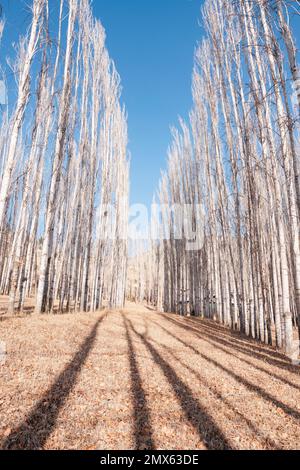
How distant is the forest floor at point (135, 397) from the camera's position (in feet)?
6.70

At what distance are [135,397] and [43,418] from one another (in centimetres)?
97

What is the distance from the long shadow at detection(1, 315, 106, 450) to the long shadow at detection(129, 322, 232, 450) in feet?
3.96

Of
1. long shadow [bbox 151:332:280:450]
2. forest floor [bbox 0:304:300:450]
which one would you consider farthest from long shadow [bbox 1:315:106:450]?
long shadow [bbox 151:332:280:450]

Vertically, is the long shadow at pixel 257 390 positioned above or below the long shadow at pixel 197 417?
below

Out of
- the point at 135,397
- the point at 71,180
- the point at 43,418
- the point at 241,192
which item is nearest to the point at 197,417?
the point at 135,397

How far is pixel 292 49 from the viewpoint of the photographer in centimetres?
394

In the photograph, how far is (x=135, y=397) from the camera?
2.76 meters

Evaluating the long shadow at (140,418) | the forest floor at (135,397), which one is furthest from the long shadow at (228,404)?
the long shadow at (140,418)

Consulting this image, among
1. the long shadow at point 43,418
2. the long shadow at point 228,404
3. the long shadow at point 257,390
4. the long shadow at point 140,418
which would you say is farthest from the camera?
the long shadow at point 257,390

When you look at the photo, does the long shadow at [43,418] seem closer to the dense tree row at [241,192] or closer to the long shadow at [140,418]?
the long shadow at [140,418]

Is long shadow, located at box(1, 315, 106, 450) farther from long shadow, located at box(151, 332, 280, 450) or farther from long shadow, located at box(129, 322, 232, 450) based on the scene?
long shadow, located at box(151, 332, 280, 450)

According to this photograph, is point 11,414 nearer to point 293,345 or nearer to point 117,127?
point 293,345
